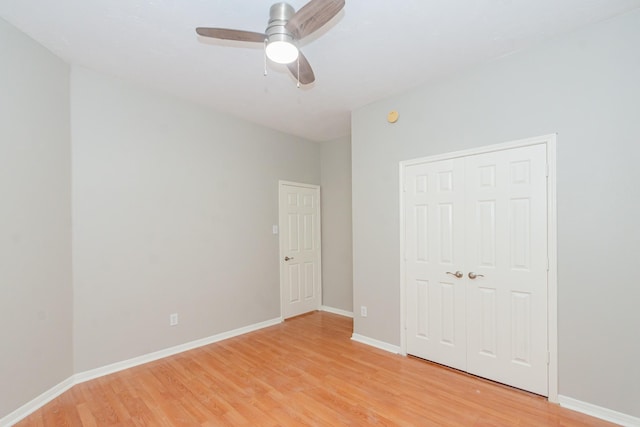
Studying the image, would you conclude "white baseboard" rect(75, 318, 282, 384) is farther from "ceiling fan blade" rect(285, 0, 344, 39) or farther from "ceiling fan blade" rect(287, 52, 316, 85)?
"ceiling fan blade" rect(285, 0, 344, 39)

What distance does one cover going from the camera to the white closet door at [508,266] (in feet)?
7.91

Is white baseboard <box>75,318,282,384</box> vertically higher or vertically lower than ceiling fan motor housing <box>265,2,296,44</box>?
lower

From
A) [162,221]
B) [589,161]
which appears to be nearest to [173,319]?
[162,221]

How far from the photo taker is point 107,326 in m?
2.83

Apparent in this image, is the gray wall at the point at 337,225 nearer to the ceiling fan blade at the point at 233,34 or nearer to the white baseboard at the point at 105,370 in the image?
Answer: the white baseboard at the point at 105,370

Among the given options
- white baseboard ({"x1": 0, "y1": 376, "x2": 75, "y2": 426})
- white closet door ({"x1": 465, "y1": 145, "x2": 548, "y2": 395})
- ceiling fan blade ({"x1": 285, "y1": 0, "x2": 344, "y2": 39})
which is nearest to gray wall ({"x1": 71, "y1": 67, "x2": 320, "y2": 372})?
white baseboard ({"x1": 0, "y1": 376, "x2": 75, "y2": 426})

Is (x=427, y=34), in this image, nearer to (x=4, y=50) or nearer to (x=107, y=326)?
(x=4, y=50)

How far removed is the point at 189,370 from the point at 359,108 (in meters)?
3.44

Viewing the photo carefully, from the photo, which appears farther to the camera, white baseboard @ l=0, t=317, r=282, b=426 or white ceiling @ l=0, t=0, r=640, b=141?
white baseboard @ l=0, t=317, r=282, b=426

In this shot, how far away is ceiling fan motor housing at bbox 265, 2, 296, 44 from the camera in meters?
1.74

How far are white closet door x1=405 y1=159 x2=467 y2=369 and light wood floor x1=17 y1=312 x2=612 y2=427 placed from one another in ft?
0.81

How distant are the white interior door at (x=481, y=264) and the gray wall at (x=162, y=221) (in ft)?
6.97

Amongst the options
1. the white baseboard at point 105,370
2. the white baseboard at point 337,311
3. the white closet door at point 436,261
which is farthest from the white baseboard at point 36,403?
the white baseboard at point 337,311

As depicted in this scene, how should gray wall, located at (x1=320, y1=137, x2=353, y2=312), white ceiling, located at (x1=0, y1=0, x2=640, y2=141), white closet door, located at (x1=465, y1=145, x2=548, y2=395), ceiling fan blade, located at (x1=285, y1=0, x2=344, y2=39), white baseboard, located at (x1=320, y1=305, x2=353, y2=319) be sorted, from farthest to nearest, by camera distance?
gray wall, located at (x1=320, y1=137, x2=353, y2=312) < white baseboard, located at (x1=320, y1=305, x2=353, y2=319) < white closet door, located at (x1=465, y1=145, x2=548, y2=395) < white ceiling, located at (x1=0, y1=0, x2=640, y2=141) < ceiling fan blade, located at (x1=285, y1=0, x2=344, y2=39)
